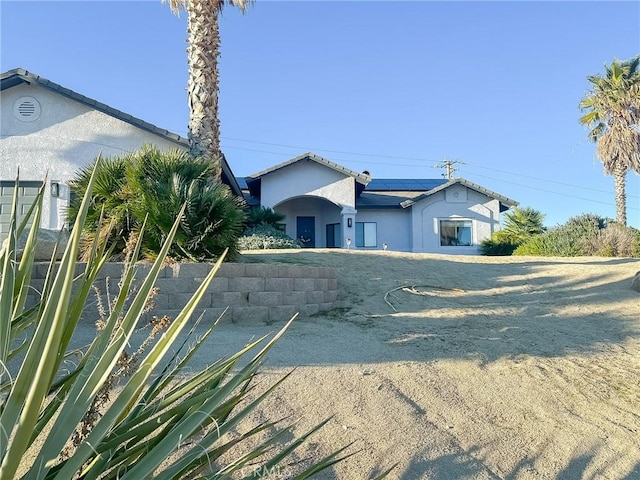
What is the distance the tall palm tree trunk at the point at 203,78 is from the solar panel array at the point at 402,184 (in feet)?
57.7

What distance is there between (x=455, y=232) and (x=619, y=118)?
9696 millimetres

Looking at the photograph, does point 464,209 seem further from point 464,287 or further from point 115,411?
point 115,411

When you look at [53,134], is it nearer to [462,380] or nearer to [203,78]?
[203,78]

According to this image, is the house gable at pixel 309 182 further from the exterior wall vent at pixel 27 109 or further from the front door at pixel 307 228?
the exterior wall vent at pixel 27 109

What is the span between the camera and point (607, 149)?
2461 cm

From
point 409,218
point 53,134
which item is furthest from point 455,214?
point 53,134

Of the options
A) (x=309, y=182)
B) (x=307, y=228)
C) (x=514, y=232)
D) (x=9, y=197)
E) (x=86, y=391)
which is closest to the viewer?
(x=86, y=391)

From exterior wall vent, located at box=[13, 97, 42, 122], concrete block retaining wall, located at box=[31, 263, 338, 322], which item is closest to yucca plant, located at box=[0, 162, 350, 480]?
concrete block retaining wall, located at box=[31, 263, 338, 322]

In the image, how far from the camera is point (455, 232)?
24.1 metres

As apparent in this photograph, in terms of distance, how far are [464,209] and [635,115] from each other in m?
9.41

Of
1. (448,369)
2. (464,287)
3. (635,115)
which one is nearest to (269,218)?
(464,287)

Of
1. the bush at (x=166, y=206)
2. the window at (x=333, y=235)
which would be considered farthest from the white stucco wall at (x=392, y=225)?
the bush at (x=166, y=206)

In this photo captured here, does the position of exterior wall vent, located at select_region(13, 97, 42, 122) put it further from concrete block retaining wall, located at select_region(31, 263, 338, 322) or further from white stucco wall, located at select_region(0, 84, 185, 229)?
concrete block retaining wall, located at select_region(31, 263, 338, 322)

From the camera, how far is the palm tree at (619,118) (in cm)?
2391
